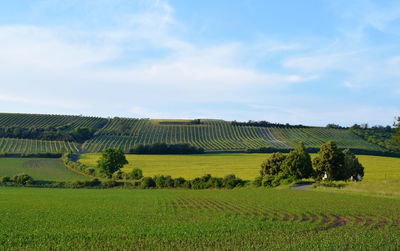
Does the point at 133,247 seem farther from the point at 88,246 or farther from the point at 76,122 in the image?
the point at 76,122

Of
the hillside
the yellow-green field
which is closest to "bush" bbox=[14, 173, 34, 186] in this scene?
the yellow-green field

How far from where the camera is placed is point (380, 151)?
129125 millimetres

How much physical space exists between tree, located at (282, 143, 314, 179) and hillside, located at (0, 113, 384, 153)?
5941 centimetres

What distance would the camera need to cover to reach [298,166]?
73.6 m

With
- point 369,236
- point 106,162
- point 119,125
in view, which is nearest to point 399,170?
point 106,162

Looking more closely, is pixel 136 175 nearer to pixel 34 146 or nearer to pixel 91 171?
pixel 91 171

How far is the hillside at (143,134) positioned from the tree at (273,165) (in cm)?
5497

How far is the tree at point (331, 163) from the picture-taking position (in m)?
71.5

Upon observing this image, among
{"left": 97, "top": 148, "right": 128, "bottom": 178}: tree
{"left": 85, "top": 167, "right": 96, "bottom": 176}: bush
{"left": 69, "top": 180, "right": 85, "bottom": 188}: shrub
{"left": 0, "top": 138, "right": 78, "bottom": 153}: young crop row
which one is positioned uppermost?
{"left": 0, "top": 138, "right": 78, "bottom": 153}: young crop row

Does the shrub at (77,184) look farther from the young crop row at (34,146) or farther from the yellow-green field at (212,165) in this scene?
the young crop row at (34,146)

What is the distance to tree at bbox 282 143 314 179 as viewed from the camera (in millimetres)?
73625

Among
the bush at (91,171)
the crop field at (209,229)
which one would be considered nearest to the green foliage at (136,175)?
the bush at (91,171)

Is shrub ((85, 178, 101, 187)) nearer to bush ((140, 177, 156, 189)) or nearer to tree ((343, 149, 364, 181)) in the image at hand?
bush ((140, 177, 156, 189))

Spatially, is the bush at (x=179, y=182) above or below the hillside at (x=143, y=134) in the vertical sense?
below
